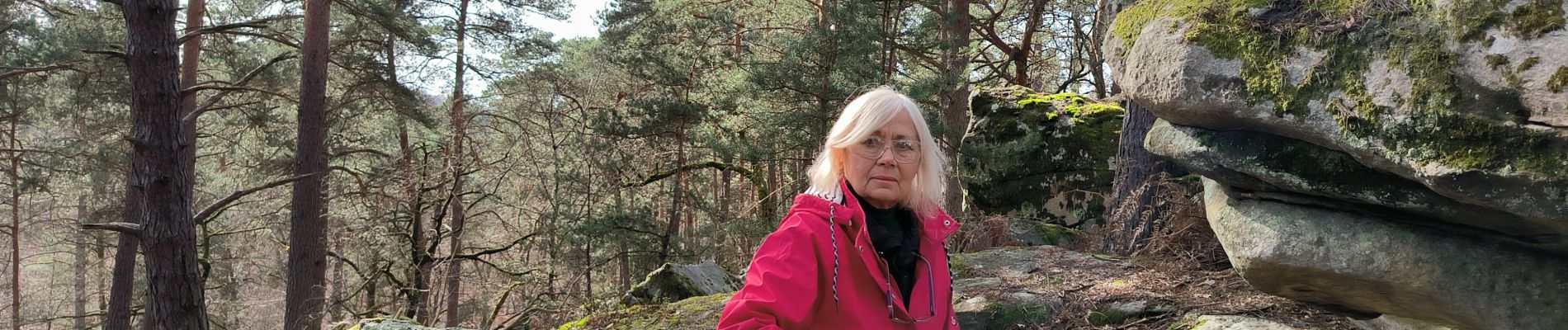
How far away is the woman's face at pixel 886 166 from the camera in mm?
1975

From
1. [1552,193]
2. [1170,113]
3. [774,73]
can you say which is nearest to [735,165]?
[774,73]

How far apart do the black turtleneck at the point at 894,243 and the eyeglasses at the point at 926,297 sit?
34 mm

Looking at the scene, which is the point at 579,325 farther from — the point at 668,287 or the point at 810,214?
the point at 810,214

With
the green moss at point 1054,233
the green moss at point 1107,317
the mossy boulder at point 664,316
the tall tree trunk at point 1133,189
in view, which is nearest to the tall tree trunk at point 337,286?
the mossy boulder at point 664,316

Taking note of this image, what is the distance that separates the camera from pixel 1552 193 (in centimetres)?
288

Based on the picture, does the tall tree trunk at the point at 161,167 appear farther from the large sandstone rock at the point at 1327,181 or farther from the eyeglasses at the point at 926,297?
the large sandstone rock at the point at 1327,181

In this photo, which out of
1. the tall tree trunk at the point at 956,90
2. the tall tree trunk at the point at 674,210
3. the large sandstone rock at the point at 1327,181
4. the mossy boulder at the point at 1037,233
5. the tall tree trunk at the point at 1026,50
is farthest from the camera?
the tall tree trunk at the point at 1026,50

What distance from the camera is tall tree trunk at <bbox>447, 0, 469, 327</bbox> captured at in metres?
10.3

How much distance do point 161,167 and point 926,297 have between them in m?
5.69

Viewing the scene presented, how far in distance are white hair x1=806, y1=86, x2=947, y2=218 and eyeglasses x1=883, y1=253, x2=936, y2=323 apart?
20 centimetres

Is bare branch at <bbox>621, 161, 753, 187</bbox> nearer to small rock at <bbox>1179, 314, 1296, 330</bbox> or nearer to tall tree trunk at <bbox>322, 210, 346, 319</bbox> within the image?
tall tree trunk at <bbox>322, 210, 346, 319</bbox>

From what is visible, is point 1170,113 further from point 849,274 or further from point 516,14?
point 516,14

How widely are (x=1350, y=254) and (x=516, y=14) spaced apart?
13.5 metres

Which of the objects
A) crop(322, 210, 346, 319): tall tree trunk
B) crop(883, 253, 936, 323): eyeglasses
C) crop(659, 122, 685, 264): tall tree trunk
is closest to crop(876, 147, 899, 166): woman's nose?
crop(883, 253, 936, 323): eyeglasses
